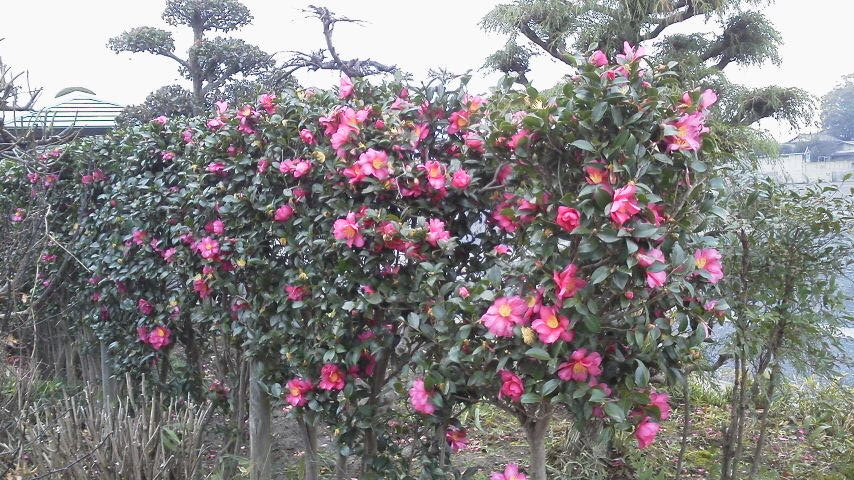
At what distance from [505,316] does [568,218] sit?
234 millimetres

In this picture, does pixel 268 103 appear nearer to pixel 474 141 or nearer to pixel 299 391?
pixel 474 141

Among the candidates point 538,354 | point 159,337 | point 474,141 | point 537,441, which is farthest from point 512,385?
point 159,337

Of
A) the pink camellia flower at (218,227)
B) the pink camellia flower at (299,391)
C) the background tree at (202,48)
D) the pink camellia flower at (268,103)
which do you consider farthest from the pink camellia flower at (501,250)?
the background tree at (202,48)

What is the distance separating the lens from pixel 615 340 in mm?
1365

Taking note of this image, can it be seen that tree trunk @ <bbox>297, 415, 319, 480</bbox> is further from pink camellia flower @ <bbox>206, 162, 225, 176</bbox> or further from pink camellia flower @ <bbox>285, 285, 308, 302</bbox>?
pink camellia flower @ <bbox>206, 162, 225, 176</bbox>

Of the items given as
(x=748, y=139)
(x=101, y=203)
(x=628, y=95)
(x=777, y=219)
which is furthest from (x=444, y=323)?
(x=748, y=139)

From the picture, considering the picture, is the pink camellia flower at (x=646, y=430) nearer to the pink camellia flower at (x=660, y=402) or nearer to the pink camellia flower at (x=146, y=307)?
the pink camellia flower at (x=660, y=402)

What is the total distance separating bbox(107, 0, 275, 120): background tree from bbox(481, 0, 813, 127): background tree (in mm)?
2732

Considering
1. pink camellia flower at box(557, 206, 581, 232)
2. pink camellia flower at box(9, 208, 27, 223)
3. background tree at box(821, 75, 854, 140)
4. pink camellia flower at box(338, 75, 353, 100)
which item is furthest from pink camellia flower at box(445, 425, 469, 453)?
background tree at box(821, 75, 854, 140)

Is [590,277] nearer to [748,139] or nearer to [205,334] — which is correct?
[205,334]

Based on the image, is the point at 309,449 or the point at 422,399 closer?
the point at 422,399

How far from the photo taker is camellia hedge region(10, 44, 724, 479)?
1.30m

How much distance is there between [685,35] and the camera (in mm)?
4516

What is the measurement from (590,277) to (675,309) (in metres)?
0.19
